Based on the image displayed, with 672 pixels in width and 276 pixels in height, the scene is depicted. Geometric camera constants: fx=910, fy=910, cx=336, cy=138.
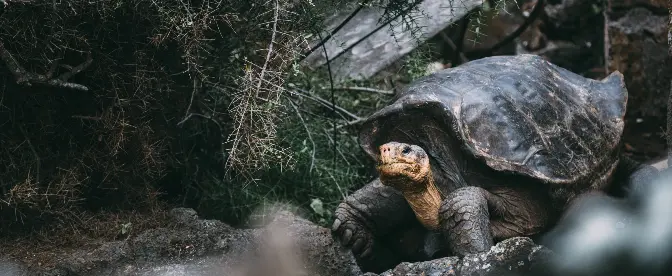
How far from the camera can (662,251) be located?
9.84 ft

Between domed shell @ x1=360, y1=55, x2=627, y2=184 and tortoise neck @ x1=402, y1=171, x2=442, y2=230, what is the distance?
23 centimetres

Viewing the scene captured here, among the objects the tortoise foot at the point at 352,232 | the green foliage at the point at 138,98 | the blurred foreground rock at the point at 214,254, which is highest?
the green foliage at the point at 138,98

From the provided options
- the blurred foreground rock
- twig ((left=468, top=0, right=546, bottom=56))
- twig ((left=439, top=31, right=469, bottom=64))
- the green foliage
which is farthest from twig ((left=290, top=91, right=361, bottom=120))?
twig ((left=468, top=0, right=546, bottom=56))

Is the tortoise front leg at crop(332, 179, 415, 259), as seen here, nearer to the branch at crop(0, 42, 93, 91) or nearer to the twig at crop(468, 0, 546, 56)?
the branch at crop(0, 42, 93, 91)

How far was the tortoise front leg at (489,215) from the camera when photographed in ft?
11.8

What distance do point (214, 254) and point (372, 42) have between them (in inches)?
93.0

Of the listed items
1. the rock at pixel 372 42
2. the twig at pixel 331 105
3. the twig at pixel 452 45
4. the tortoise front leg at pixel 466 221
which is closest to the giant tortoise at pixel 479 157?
the tortoise front leg at pixel 466 221

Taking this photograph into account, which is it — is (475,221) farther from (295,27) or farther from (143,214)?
(143,214)

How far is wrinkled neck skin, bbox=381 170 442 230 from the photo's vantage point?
147 inches

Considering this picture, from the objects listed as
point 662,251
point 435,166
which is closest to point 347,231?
point 435,166

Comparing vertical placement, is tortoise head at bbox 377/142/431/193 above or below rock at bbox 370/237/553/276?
above

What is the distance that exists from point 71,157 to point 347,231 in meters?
1.25

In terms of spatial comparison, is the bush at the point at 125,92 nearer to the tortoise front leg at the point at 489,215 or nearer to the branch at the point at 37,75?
the branch at the point at 37,75

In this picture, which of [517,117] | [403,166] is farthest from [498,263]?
[517,117]
